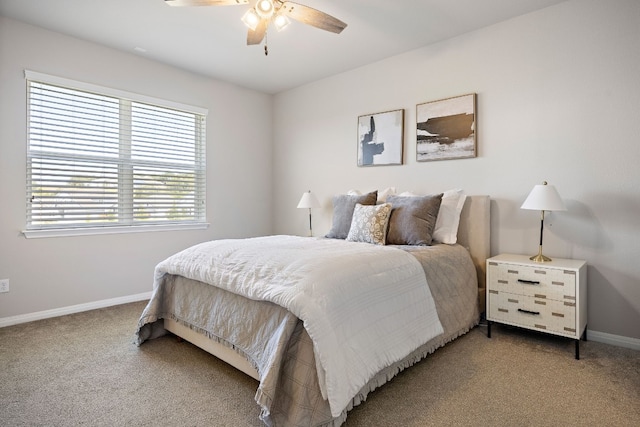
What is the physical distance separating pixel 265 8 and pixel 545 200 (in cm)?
236

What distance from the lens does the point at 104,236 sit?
11.6ft

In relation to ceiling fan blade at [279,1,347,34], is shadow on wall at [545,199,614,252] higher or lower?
lower

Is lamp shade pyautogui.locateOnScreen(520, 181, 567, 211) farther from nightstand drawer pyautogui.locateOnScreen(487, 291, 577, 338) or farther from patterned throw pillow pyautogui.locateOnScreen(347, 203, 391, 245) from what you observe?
patterned throw pillow pyautogui.locateOnScreen(347, 203, 391, 245)

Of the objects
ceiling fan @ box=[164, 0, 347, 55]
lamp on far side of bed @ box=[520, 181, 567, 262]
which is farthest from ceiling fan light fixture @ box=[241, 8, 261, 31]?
lamp on far side of bed @ box=[520, 181, 567, 262]

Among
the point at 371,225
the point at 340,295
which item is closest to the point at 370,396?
the point at 340,295

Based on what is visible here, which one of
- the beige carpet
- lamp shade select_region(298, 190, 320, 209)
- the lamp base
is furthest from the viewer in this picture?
lamp shade select_region(298, 190, 320, 209)

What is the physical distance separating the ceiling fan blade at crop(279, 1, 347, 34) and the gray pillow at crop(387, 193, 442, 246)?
5.00 ft

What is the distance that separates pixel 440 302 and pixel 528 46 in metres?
2.28

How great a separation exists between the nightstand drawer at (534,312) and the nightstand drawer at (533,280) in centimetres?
4

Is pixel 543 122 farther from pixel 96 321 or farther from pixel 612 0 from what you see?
pixel 96 321

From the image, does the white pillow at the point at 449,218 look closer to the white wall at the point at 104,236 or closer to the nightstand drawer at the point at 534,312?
the nightstand drawer at the point at 534,312

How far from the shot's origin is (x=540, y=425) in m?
1.62

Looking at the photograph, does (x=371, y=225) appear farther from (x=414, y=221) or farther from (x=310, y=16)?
(x=310, y=16)

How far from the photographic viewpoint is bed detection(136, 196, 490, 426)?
1526 millimetres
